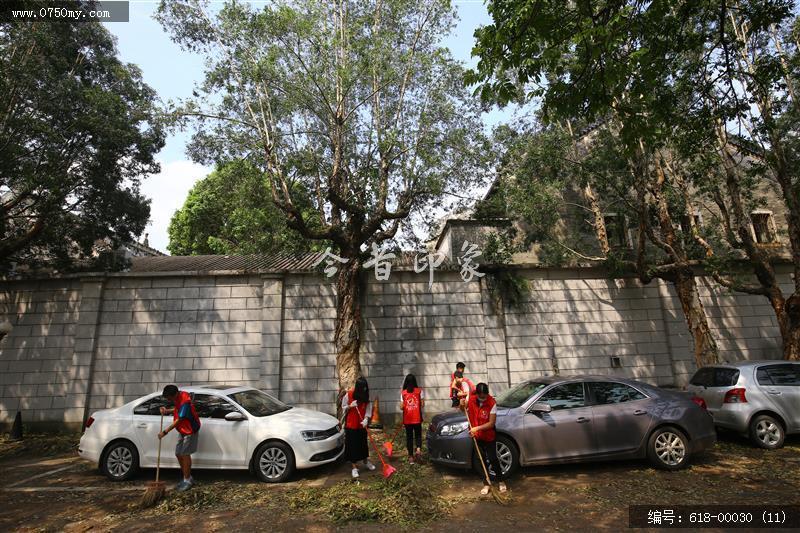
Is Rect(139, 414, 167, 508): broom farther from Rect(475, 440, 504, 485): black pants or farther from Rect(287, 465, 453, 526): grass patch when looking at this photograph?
Rect(475, 440, 504, 485): black pants

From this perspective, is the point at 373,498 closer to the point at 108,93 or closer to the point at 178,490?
the point at 178,490

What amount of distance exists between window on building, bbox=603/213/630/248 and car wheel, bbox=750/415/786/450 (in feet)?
21.8

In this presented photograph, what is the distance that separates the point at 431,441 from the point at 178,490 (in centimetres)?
374

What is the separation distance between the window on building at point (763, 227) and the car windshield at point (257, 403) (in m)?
17.0

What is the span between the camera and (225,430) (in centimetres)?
657

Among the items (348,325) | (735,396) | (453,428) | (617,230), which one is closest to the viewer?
(453,428)

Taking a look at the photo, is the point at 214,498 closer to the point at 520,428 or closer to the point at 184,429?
the point at 184,429

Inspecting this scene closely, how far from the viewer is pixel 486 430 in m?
5.65

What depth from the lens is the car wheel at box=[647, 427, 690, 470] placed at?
20.3 ft

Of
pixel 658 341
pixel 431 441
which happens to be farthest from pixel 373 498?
pixel 658 341

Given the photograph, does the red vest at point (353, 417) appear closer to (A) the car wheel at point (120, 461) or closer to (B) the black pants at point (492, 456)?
(B) the black pants at point (492, 456)

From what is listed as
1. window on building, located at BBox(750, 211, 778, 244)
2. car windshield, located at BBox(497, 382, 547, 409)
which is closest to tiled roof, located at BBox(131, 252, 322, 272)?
car windshield, located at BBox(497, 382, 547, 409)

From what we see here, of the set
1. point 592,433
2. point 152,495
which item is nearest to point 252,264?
point 152,495

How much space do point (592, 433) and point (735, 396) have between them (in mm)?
3236
